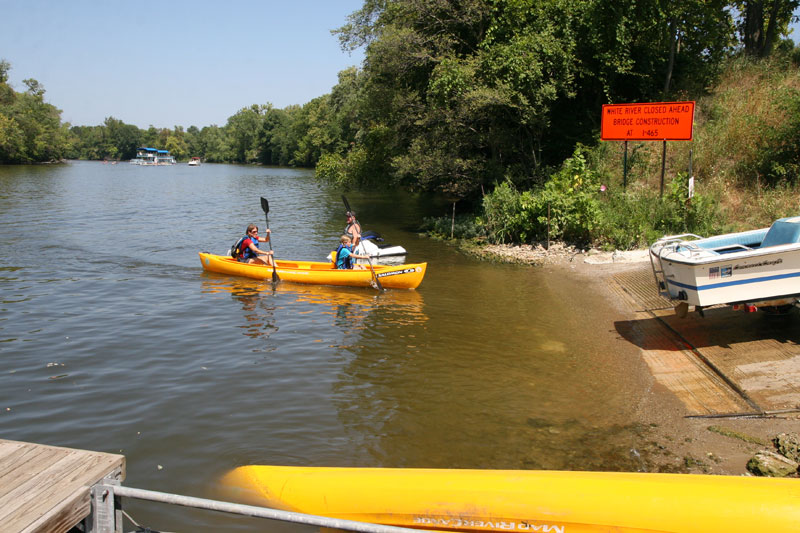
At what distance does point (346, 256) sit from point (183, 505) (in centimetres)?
1111

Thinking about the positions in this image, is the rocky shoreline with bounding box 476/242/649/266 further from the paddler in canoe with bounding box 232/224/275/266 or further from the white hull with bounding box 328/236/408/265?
the paddler in canoe with bounding box 232/224/275/266

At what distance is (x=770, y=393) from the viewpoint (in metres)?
A: 7.02

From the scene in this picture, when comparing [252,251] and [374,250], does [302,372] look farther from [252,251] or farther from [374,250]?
[252,251]

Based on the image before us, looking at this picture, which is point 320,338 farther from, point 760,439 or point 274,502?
point 760,439

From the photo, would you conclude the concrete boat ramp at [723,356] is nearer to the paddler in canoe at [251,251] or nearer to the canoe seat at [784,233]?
the canoe seat at [784,233]

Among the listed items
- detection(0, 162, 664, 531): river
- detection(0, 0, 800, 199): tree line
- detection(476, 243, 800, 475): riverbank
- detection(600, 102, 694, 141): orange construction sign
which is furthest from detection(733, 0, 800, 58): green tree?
detection(476, 243, 800, 475): riverbank

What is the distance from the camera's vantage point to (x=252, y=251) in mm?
14945

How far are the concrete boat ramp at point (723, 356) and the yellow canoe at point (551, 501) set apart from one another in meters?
3.05

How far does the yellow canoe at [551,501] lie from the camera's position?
3.90 metres

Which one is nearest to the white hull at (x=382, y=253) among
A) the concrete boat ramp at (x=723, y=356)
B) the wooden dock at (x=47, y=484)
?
the concrete boat ramp at (x=723, y=356)

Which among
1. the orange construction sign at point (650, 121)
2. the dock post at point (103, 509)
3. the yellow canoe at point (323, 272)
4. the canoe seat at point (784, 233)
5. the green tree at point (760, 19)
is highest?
the green tree at point (760, 19)

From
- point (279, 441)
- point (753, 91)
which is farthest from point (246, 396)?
point (753, 91)

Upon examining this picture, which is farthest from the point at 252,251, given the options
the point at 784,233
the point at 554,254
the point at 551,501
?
the point at 551,501

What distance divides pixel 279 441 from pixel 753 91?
21434 mm
